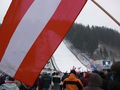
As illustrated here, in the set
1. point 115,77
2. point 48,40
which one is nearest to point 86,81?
point 48,40

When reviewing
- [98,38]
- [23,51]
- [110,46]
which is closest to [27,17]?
[23,51]

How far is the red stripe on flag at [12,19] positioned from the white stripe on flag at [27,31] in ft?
0.22

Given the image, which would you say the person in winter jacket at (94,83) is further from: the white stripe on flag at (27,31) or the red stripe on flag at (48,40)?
the white stripe on flag at (27,31)

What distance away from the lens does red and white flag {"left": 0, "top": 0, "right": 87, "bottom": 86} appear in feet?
18.2

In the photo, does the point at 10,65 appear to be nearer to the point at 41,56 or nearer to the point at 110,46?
the point at 41,56

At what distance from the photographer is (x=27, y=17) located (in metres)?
5.91

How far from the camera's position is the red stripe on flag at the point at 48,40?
18.0 feet

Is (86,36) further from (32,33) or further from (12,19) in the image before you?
(32,33)

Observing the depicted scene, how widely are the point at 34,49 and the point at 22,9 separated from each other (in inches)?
26.1

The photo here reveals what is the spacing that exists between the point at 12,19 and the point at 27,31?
1.06 feet

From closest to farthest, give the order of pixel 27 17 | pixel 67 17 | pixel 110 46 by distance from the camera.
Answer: pixel 67 17
pixel 27 17
pixel 110 46

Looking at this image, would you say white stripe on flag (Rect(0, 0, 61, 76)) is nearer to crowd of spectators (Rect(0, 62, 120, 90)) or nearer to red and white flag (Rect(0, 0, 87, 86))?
red and white flag (Rect(0, 0, 87, 86))

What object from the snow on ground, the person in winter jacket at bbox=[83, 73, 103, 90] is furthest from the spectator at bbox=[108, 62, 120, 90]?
the snow on ground

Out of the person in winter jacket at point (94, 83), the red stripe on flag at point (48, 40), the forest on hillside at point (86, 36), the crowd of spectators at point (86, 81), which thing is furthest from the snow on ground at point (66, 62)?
the person in winter jacket at point (94, 83)
